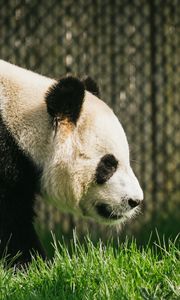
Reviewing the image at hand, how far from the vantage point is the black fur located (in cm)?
475

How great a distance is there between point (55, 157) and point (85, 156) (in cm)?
20

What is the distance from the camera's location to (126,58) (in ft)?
27.8

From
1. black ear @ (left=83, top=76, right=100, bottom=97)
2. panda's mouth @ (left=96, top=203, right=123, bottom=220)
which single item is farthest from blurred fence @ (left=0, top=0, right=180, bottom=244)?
panda's mouth @ (left=96, top=203, right=123, bottom=220)

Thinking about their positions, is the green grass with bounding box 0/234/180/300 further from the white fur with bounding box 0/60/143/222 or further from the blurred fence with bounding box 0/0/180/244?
the blurred fence with bounding box 0/0/180/244

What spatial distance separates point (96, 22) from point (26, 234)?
157 inches

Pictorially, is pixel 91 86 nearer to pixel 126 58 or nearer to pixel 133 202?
pixel 133 202

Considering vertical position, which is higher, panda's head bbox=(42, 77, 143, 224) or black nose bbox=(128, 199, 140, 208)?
panda's head bbox=(42, 77, 143, 224)

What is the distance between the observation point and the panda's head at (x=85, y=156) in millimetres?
4930

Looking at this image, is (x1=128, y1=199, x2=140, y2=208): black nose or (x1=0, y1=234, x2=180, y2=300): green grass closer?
(x1=0, y1=234, x2=180, y2=300): green grass

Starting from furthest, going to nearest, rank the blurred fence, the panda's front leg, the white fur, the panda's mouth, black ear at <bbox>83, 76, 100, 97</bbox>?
the blurred fence, black ear at <bbox>83, 76, 100, 97</bbox>, the panda's mouth, the white fur, the panda's front leg

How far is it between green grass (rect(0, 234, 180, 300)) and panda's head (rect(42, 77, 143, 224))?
75cm

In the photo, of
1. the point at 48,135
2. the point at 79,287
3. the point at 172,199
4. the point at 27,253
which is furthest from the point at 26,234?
the point at 172,199

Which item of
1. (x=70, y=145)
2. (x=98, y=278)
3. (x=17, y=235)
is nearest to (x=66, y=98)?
(x=70, y=145)

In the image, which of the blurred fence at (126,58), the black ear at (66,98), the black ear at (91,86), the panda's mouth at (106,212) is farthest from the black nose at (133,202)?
the blurred fence at (126,58)
